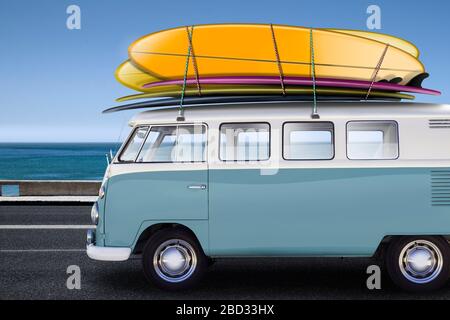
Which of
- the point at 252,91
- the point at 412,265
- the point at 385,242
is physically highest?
the point at 252,91

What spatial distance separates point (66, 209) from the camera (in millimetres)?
16594

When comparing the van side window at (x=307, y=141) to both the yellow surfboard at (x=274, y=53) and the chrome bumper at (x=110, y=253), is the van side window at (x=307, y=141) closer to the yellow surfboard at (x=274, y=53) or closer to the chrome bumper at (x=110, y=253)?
the yellow surfboard at (x=274, y=53)

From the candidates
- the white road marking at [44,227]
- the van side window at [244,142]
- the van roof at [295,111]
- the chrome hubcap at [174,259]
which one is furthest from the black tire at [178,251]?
the white road marking at [44,227]

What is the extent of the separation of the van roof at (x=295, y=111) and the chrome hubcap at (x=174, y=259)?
1.39 meters

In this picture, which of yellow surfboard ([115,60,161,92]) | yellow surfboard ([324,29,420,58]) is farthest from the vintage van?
yellow surfboard ([324,29,420,58])

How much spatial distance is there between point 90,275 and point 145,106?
7.89ft

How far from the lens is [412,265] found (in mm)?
6668

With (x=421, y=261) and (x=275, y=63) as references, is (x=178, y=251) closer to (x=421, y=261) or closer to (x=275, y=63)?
(x=275, y=63)

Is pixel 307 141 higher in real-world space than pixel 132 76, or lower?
lower

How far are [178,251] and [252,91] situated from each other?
1988mm

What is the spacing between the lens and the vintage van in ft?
21.3

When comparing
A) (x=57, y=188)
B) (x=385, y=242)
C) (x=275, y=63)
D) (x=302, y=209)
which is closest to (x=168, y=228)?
(x=302, y=209)
